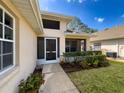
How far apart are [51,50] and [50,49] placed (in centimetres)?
16

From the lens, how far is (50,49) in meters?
10.5

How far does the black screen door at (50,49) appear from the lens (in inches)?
410

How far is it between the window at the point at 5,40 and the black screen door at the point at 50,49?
6.78m

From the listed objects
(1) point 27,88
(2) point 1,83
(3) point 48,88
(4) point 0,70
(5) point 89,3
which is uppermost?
(5) point 89,3

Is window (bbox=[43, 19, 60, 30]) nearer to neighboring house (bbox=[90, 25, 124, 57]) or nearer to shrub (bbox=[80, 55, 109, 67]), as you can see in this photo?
shrub (bbox=[80, 55, 109, 67])

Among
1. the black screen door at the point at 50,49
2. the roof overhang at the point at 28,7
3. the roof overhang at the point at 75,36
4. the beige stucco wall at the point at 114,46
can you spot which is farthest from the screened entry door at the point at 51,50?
the beige stucco wall at the point at 114,46

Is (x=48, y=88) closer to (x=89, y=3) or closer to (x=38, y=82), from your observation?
(x=38, y=82)

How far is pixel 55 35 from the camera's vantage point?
10.6 meters

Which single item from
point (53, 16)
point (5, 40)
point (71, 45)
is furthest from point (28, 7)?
point (71, 45)

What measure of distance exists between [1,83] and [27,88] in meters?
1.37

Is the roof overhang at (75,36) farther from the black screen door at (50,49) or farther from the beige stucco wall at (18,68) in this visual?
the beige stucco wall at (18,68)

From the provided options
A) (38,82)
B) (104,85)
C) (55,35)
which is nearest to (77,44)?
(55,35)

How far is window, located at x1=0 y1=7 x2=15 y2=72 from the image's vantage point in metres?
2.79

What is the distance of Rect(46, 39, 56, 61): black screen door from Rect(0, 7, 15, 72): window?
22.2 feet
